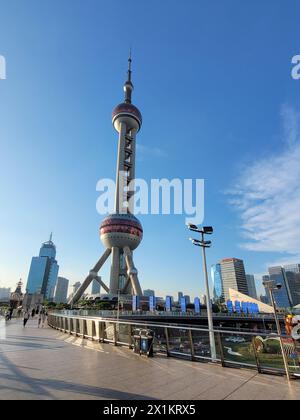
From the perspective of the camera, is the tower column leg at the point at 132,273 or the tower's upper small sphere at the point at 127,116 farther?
the tower's upper small sphere at the point at 127,116

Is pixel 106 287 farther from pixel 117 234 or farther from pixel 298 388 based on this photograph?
pixel 298 388

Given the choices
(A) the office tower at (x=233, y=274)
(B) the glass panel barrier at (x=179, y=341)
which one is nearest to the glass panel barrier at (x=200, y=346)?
(B) the glass panel barrier at (x=179, y=341)

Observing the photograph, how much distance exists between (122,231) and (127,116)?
46931mm

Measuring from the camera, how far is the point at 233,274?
560 ft

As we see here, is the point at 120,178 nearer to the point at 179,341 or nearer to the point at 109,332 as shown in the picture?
the point at 109,332

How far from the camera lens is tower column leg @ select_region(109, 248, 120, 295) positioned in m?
81.8

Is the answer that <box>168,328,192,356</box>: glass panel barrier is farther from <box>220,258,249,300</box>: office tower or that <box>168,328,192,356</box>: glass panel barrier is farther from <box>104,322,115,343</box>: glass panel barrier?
<box>220,258,249,300</box>: office tower

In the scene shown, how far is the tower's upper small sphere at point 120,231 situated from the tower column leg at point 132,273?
3110 mm

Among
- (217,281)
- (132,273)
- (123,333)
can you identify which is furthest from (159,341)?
(217,281)

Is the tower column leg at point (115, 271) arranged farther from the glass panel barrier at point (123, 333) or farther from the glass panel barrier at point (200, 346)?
the glass panel barrier at point (200, 346)

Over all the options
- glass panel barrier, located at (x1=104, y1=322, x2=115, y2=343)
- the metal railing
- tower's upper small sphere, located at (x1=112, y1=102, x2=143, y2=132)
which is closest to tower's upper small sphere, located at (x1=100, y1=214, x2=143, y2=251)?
tower's upper small sphere, located at (x1=112, y1=102, x2=143, y2=132)

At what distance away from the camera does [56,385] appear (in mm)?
5836

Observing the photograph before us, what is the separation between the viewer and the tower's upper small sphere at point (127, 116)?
100250 mm
